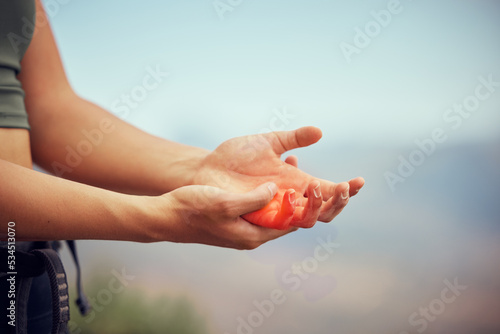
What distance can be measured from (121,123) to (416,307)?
1362 mm

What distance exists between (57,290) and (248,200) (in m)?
0.31

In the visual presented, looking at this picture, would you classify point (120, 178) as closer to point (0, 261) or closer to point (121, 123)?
point (121, 123)

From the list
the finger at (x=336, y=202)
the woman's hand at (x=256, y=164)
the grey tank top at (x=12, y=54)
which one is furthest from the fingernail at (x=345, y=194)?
the grey tank top at (x=12, y=54)

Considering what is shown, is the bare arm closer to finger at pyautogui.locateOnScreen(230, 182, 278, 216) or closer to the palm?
the palm

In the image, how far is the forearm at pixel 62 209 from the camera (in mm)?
496

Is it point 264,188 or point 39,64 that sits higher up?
point 39,64

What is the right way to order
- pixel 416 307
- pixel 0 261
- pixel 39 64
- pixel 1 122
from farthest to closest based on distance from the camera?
1. pixel 416 307
2. pixel 39 64
3. pixel 1 122
4. pixel 0 261

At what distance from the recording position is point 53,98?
0.82m

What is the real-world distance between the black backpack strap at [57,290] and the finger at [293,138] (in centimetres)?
47

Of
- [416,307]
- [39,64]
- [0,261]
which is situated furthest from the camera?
[416,307]

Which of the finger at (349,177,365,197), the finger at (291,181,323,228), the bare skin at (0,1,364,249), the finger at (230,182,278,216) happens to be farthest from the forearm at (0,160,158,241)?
the finger at (349,177,365,197)

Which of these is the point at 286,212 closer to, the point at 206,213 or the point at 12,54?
the point at 206,213

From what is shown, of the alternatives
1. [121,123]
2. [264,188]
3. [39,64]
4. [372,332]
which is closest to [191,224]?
[264,188]

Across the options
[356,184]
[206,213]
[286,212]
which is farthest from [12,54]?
[356,184]
